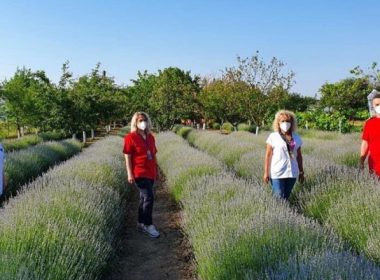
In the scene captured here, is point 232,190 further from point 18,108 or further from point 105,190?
point 18,108

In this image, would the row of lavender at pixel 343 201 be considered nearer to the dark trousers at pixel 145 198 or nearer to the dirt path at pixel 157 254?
the dirt path at pixel 157 254

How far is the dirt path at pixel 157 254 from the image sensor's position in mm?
4586

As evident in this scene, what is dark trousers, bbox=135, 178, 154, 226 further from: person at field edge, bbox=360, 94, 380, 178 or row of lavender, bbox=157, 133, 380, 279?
person at field edge, bbox=360, 94, 380, 178

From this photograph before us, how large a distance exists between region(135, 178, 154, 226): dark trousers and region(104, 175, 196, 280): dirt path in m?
0.23

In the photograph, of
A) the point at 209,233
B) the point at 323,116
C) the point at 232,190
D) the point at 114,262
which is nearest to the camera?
the point at 209,233

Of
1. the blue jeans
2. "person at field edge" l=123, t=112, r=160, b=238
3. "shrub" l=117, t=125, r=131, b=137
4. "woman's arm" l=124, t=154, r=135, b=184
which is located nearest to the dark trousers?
"person at field edge" l=123, t=112, r=160, b=238

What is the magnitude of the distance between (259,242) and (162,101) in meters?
26.4

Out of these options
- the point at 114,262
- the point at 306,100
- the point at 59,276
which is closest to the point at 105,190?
the point at 114,262

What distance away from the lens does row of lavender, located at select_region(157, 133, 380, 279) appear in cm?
246

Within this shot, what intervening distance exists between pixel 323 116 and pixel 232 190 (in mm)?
24752

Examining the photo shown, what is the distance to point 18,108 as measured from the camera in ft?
97.3

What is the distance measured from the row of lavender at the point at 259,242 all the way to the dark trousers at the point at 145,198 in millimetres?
773

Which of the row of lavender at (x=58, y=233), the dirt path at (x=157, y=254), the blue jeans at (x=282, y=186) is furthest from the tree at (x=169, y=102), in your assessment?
the blue jeans at (x=282, y=186)

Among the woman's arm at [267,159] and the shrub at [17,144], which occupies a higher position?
the woman's arm at [267,159]
